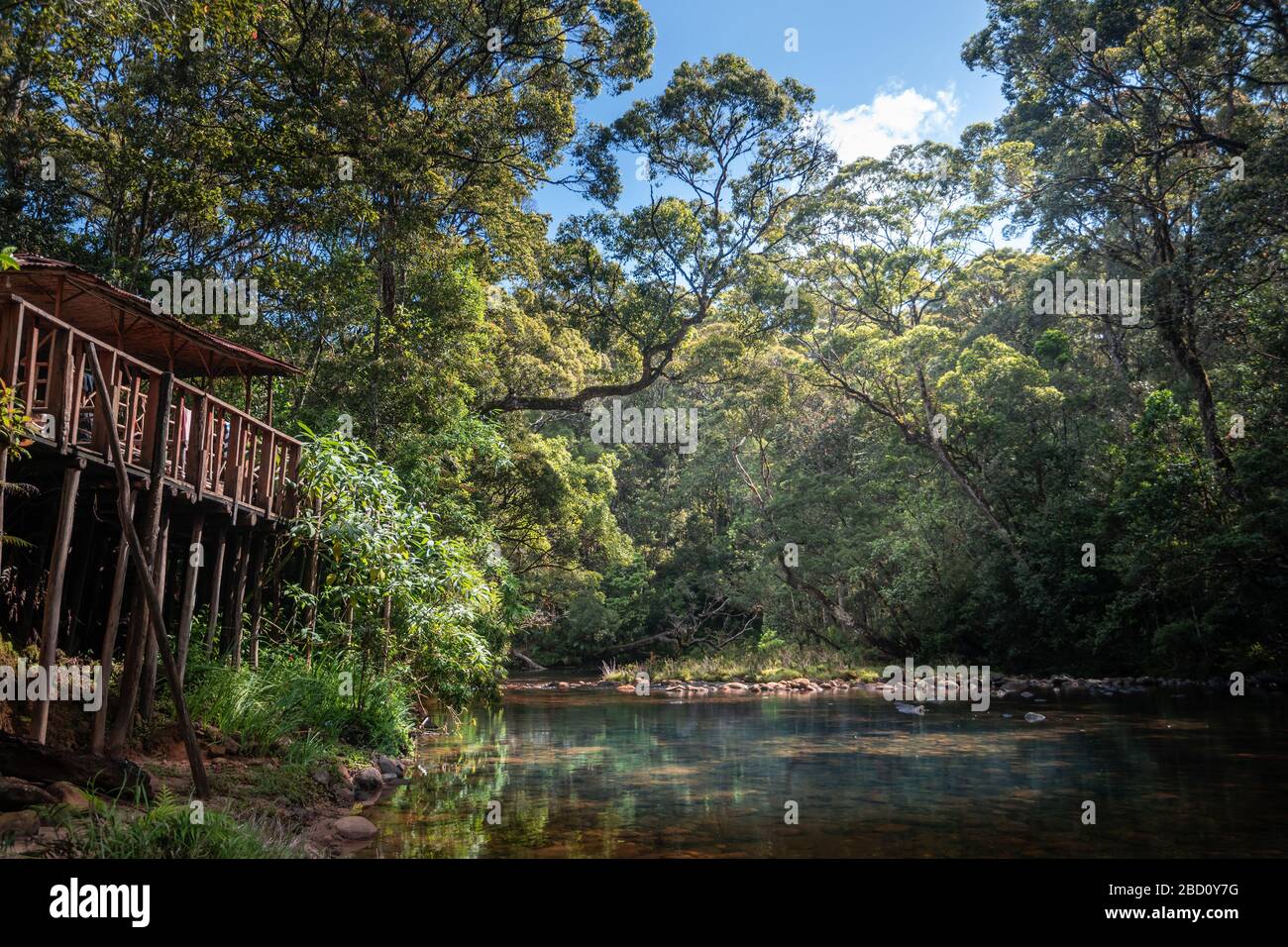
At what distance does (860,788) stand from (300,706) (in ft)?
19.4

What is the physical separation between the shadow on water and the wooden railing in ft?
12.0

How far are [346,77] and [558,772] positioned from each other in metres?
11.6

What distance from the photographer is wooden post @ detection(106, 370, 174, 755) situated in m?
7.04

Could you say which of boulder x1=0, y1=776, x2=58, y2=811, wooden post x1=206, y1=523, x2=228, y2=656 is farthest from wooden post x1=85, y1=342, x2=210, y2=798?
wooden post x1=206, y1=523, x2=228, y2=656

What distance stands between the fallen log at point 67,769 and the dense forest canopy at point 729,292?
12.8 ft

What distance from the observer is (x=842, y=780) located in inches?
358

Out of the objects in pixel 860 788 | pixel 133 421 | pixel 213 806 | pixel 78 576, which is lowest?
pixel 860 788

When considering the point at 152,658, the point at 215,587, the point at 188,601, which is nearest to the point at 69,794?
the point at 152,658


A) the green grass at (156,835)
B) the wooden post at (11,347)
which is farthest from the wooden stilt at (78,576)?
the green grass at (156,835)

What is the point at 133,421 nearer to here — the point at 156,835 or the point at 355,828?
the point at 355,828

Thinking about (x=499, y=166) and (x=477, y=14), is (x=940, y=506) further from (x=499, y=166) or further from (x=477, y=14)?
(x=477, y=14)

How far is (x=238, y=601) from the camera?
9.85m
